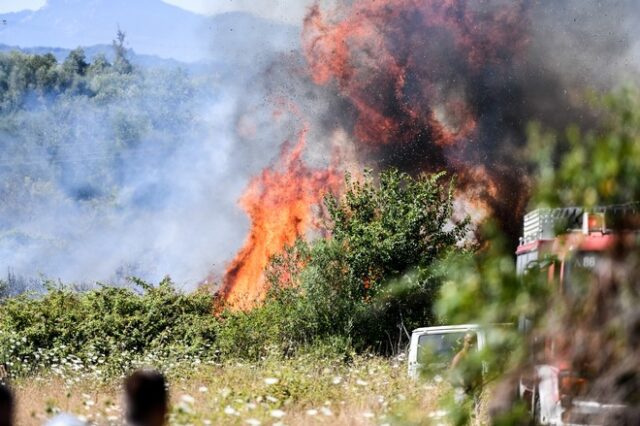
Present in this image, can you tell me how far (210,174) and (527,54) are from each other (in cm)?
1223

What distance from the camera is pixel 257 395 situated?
10.7 metres

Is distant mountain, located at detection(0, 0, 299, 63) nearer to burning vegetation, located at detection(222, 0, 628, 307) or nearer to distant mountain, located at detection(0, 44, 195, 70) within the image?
distant mountain, located at detection(0, 44, 195, 70)

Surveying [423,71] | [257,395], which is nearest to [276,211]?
[423,71]

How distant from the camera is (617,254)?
4.23m

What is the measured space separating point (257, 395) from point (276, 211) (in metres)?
16.2

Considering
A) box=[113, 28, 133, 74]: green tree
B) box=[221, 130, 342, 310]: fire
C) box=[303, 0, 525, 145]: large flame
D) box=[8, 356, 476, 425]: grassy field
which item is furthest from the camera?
box=[113, 28, 133, 74]: green tree

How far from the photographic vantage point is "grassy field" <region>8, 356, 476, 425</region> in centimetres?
971

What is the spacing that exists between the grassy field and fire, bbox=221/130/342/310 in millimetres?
10124

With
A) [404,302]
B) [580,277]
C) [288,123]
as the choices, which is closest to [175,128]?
[288,123]

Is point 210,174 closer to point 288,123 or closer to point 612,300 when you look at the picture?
point 288,123

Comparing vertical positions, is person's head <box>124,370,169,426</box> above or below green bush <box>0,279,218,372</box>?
above

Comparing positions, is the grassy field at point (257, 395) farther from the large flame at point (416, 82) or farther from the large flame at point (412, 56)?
the large flame at point (412, 56)

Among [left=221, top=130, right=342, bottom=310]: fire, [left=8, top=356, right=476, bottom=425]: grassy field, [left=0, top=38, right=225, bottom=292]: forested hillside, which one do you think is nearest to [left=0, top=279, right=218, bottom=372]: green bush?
[left=8, top=356, right=476, bottom=425]: grassy field

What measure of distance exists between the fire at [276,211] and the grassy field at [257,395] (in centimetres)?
1012
